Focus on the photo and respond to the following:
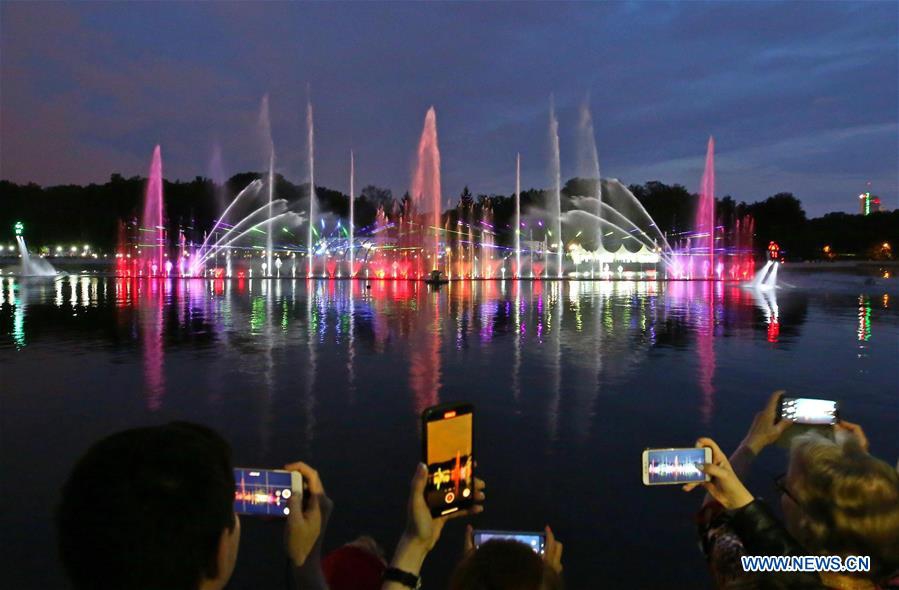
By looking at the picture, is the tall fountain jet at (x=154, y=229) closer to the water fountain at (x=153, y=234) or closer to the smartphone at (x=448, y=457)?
the water fountain at (x=153, y=234)

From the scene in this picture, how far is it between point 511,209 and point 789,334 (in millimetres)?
97341

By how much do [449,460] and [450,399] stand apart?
25.3 feet

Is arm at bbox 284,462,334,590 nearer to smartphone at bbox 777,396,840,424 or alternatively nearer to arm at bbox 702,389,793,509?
arm at bbox 702,389,793,509

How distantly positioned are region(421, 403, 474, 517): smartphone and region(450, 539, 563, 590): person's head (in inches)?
30.4

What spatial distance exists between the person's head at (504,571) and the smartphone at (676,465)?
120 centimetres

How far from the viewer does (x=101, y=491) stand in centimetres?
175

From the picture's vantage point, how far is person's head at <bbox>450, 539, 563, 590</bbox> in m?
1.74

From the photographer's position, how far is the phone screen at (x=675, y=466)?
A: 289 centimetres

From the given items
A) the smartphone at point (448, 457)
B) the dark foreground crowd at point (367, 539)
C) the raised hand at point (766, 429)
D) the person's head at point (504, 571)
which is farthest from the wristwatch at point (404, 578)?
the raised hand at point (766, 429)

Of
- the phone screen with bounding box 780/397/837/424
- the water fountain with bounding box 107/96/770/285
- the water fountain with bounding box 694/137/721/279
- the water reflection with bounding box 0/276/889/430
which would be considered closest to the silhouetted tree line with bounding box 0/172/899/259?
the water fountain with bounding box 107/96/770/285

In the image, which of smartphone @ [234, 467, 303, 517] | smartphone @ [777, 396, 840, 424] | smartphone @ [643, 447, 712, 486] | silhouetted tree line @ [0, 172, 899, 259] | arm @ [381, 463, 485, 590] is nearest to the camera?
arm @ [381, 463, 485, 590]

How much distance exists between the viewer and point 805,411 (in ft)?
11.9

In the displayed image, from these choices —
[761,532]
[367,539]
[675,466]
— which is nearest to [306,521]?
[367,539]

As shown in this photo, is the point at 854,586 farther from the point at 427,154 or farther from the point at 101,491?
the point at 427,154
